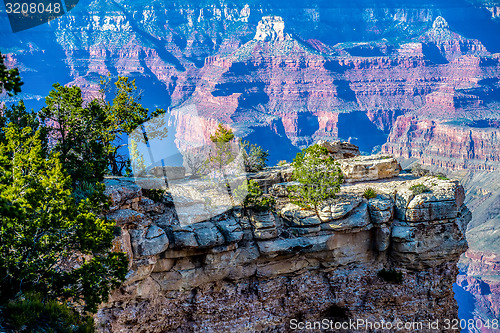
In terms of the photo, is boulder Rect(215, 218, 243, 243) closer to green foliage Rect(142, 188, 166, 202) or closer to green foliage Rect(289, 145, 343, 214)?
green foliage Rect(142, 188, 166, 202)

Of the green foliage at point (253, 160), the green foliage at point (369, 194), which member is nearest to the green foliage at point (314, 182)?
the green foliage at point (369, 194)

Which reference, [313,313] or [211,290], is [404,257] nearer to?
[313,313]

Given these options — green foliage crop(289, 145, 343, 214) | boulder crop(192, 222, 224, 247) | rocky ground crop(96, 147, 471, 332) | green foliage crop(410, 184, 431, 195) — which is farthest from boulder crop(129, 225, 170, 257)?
green foliage crop(410, 184, 431, 195)

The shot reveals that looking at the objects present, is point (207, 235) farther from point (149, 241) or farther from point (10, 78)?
point (10, 78)

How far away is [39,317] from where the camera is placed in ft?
61.0

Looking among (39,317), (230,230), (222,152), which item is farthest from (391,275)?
(39,317)

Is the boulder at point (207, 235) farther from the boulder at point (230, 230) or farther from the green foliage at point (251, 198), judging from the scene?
the green foliage at point (251, 198)

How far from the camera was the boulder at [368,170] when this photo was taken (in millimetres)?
37500

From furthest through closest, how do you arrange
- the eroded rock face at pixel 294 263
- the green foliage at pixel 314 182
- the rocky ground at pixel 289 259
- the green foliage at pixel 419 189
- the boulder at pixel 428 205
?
the green foliage at pixel 419 189 → the boulder at pixel 428 205 → the green foliage at pixel 314 182 → the eroded rock face at pixel 294 263 → the rocky ground at pixel 289 259

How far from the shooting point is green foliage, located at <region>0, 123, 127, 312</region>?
1968 cm

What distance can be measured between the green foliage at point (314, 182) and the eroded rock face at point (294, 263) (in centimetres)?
66

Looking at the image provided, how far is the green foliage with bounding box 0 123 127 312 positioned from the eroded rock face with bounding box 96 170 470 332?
5962 mm

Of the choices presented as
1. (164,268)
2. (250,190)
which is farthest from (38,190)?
(250,190)

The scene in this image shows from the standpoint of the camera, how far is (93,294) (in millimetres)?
21844
